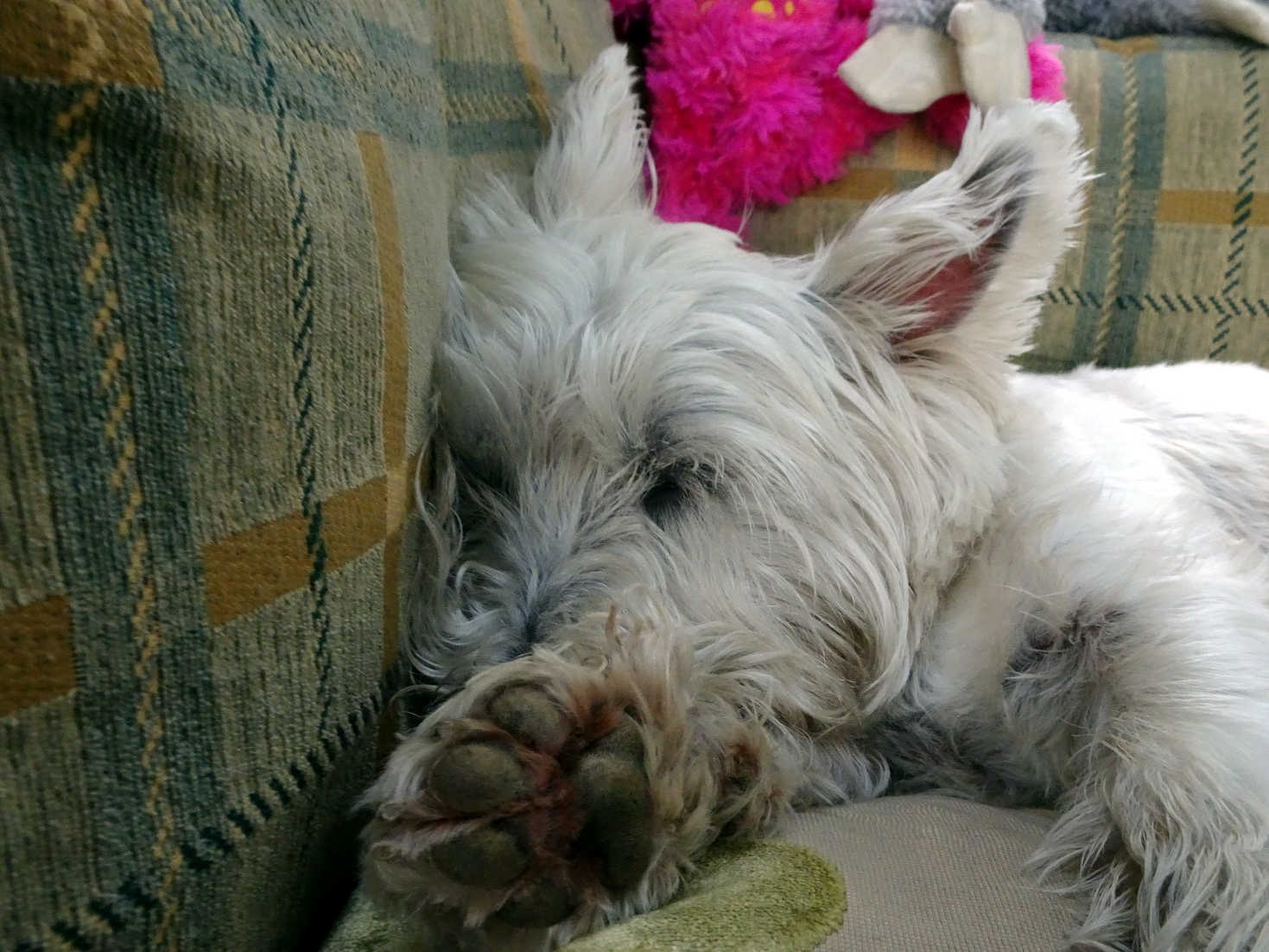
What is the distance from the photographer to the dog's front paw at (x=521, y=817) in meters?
0.66

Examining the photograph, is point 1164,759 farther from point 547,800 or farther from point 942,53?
point 942,53

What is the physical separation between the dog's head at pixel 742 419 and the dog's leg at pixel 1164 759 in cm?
18

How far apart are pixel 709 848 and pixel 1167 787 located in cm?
40

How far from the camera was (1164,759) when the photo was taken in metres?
0.86

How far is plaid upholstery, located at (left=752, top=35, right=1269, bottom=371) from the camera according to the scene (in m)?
1.88

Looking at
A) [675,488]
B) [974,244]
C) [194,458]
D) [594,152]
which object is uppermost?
[594,152]

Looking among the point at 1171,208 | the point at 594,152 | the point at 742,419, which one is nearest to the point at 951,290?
the point at 742,419

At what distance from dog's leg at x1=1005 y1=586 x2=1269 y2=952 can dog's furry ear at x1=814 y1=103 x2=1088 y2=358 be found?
1.18ft

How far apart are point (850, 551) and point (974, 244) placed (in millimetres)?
377

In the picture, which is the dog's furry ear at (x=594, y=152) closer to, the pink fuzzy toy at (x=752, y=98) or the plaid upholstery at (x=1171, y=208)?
the pink fuzzy toy at (x=752, y=98)

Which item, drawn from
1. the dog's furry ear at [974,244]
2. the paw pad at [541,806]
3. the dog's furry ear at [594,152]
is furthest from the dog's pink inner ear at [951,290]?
the paw pad at [541,806]

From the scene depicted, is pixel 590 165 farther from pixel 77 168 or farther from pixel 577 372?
pixel 77 168

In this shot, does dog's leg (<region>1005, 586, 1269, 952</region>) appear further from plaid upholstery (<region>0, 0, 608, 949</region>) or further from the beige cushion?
plaid upholstery (<region>0, 0, 608, 949</region>)

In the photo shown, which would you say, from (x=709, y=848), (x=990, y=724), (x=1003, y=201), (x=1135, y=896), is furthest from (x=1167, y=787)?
(x=1003, y=201)
